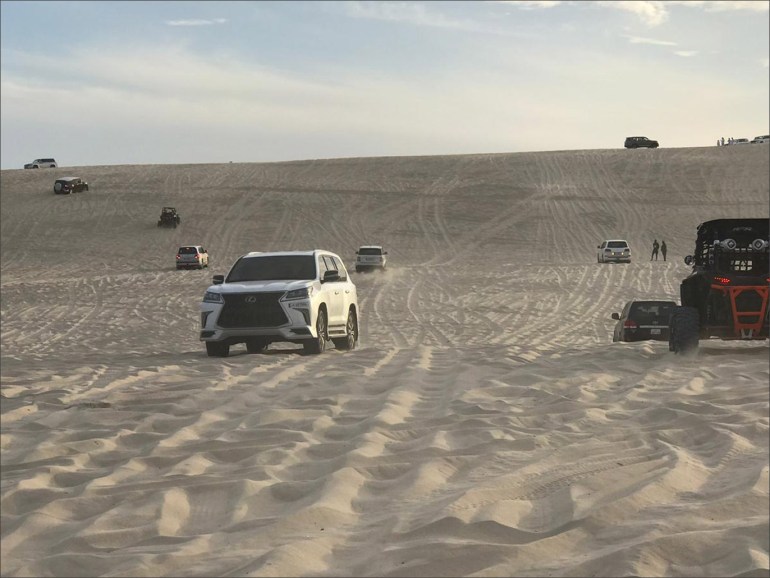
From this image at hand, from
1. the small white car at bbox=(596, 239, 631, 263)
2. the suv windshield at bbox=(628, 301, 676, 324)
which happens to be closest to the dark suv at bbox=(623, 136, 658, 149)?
the small white car at bbox=(596, 239, 631, 263)

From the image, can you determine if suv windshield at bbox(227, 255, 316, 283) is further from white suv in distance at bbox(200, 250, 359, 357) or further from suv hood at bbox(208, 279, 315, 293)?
suv hood at bbox(208, 279, 315, 293)

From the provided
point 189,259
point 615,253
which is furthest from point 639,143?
point 189,259

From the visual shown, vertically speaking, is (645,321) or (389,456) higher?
(389,456)

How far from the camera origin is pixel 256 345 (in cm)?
1661

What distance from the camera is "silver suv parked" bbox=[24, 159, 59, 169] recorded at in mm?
93938

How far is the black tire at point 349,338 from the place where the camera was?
688 inches

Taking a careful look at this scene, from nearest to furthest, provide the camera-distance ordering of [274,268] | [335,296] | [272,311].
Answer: [272,311] < [335,296] < [274,268]

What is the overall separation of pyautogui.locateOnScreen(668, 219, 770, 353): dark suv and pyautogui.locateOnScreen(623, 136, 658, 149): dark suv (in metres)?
78.8

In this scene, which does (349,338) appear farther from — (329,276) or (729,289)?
(729,289)

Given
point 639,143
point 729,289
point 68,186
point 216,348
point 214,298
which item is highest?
point 639,143

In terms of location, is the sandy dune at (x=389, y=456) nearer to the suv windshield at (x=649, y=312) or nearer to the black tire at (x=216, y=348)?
the black tire at (x=216, y=348)

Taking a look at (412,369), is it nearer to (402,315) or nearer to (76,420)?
(76,420)

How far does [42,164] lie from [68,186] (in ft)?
79.4

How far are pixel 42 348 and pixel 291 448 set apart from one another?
14249mm
